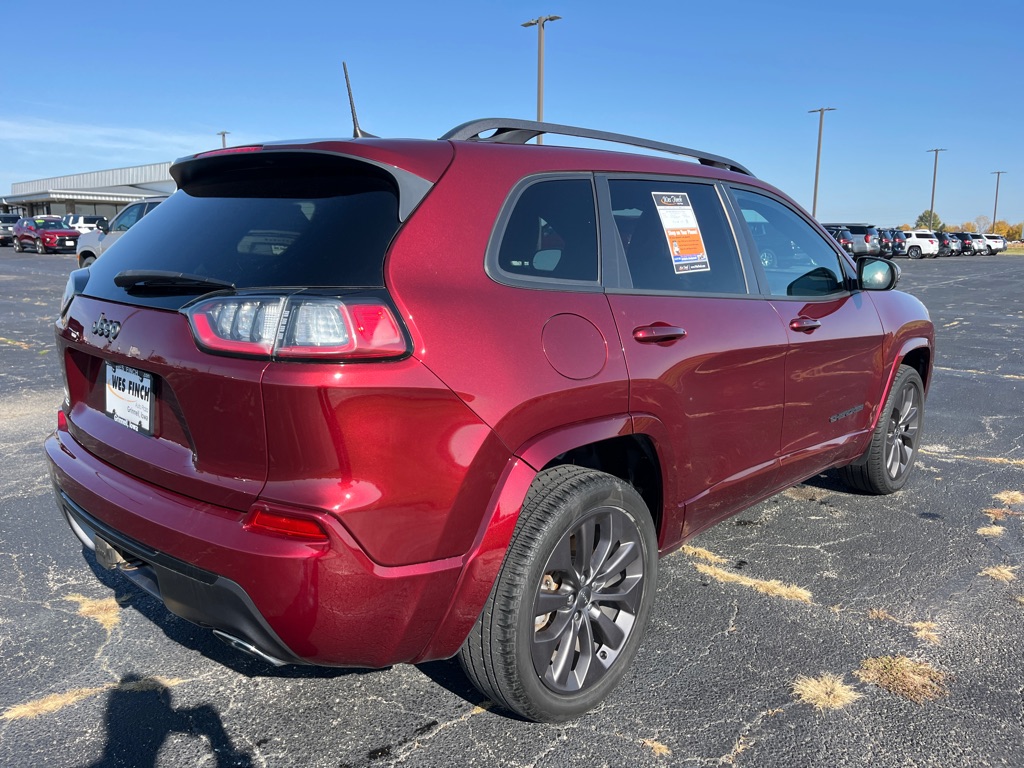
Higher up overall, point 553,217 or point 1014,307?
point 553,217

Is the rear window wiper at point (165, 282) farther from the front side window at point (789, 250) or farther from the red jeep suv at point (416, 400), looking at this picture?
the front side window at point (789, 250)

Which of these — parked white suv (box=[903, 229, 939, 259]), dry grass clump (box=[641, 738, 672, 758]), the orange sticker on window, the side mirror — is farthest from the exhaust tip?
parked white suv (box=[903, 229, 939, 259])

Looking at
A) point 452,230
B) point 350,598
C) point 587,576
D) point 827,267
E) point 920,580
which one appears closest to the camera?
point 350,598

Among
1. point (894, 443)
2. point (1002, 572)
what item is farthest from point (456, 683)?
point (894, 443)

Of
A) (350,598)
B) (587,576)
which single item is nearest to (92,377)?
(350,598)

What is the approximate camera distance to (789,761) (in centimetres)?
228

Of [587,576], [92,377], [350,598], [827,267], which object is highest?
[827,267]

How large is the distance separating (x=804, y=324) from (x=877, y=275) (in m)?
0.81

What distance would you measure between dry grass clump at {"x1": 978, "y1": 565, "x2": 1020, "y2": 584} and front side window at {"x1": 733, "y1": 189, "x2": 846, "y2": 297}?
141 cm

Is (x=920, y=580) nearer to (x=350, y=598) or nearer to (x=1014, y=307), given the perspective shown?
(x=350, y=598)

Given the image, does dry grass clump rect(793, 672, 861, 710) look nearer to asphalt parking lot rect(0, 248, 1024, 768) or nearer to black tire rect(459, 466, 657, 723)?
asphalt parking lot rect(0, 248, 1024, 768)

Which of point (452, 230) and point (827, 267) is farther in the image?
point (827, 267)

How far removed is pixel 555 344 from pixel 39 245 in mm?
37532

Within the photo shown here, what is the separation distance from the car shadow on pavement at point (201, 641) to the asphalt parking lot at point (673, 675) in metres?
0.01
